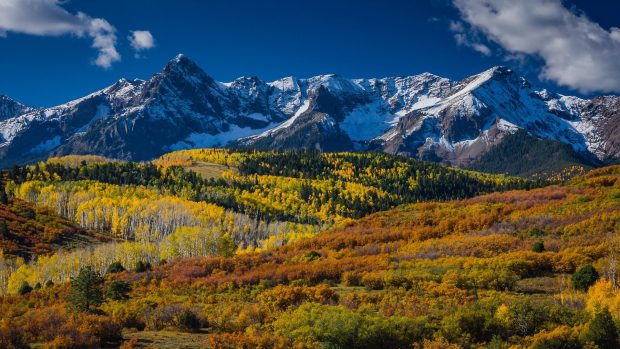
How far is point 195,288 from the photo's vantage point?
153 ft

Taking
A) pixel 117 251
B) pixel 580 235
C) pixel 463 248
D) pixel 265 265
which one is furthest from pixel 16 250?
pixel 580 235

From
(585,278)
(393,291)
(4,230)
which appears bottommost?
(393,291)

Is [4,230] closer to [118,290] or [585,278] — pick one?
[118,290]

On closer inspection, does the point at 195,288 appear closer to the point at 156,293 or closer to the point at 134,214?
the point at 156,293

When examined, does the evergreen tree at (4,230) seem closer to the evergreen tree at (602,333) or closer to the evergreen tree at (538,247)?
the evergreen tree at (538,247)

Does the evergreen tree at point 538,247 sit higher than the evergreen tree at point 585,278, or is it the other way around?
the evergreen tree at point 538,247

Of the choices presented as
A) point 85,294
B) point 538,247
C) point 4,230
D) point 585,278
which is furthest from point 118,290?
A: point 4,230

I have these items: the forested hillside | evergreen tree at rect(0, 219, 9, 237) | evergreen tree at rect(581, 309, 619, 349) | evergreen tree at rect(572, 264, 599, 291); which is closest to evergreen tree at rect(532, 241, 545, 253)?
the forested hillside

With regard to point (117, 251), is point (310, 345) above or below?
below

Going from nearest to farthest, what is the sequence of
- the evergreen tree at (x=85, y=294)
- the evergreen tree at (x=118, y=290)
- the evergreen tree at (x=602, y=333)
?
1. the evergreen tree at (x=602, y=333)
2. the evergreen tree at (x=85, y=294)
3. the evergreen tree at (x=118, y=290)

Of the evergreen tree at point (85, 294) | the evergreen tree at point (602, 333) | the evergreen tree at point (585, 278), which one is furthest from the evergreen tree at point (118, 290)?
the evergreen tree at point (585, 278)

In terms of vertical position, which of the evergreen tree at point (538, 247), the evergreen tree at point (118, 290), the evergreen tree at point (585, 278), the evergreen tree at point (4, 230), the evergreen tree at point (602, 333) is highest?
the evergreen tree at point (4, 230)

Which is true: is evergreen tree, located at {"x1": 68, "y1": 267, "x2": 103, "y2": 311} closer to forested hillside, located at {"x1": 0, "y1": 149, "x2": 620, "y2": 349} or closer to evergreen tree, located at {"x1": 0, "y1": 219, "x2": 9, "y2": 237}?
forested hillside, located at {"x1": 0, "y1": 149, "x2": 620, "y2": 349}

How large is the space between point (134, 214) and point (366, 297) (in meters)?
157
